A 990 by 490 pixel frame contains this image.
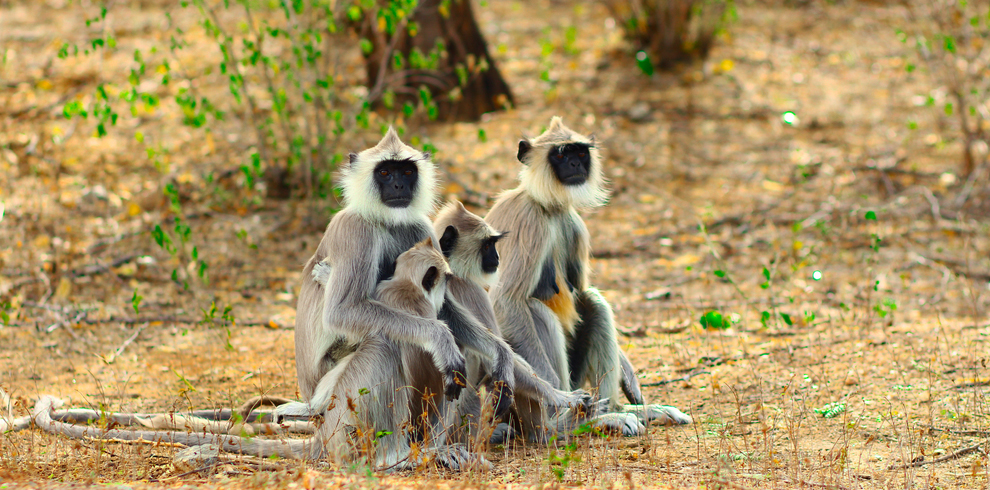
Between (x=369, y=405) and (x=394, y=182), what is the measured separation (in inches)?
38.9

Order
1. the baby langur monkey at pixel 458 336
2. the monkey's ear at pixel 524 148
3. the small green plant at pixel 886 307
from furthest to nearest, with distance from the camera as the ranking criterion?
the small green plant at pixel 886 307 < the monkey's ear at pixel 524 148 < the baby langur monkey at pixel 458 336

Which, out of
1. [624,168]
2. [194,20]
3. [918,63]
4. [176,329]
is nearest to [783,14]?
[918,63]

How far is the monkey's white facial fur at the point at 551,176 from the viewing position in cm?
479

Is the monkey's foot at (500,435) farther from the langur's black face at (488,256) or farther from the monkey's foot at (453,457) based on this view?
the langur's black face at (488,256)

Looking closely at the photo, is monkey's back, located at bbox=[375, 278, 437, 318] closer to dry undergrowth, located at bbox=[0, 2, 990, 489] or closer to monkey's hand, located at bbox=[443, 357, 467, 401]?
monkey's hand, located at bbox=[443, 357, 467, 401]

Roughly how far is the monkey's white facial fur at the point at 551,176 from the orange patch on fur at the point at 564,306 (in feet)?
1.37

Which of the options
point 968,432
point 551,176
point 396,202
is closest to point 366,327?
point 396,202

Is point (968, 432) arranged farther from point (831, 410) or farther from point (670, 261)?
point (670, 261)

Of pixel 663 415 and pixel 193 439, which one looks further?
pixel 663 415

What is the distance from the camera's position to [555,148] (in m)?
4.83

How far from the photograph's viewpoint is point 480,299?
4.28m

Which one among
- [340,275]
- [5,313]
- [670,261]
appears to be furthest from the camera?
[670,261]

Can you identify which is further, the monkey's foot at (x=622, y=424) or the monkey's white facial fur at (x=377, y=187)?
the monkey's foot at (x=622, y=424)

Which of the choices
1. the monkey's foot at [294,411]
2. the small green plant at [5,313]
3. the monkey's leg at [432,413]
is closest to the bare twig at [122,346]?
the small green plant at [5,313]
